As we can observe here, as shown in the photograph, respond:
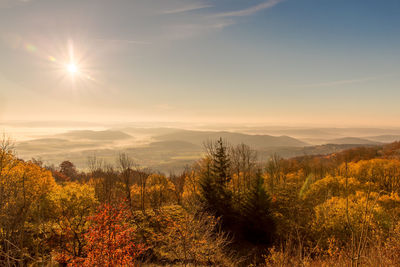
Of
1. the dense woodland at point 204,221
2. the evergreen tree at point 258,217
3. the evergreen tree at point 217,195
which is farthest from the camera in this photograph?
the evergreen tree at point 217,195

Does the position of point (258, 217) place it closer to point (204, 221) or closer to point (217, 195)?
point (217, 195)

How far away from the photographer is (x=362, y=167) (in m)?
53.6

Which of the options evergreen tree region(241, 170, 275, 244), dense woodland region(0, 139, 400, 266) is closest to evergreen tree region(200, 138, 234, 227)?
dense woodland region(0, 139, 400, 266)

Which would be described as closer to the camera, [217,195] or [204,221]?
[204,221]

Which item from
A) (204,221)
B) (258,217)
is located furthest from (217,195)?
(204,221)

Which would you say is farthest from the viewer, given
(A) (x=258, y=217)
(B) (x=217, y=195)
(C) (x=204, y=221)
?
(B) (x=217, y=195)

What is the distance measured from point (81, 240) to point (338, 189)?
47.7 m

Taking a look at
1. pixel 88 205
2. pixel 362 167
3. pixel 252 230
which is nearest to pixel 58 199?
pixel 88 205

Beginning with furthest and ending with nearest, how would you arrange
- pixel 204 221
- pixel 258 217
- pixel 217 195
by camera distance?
1. pixel 217 195
2. pixel 258 217
3. pixel 204 221

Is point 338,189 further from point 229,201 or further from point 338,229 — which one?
point 229,201

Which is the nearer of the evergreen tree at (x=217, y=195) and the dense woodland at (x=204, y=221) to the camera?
the dense woodland at (x=204, y=221)

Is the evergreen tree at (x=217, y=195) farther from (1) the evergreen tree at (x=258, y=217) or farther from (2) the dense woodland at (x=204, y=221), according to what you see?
(1) the evergreen tree at (x=258, y=217)

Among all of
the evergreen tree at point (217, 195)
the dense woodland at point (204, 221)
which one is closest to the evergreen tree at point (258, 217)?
the dense woodland at point (204, 221)

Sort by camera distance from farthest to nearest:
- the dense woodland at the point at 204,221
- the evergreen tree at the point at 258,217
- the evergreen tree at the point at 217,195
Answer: the evergreen tree at the point at 217,195 → the evergreen tree at the point at 258,217 → the dense woodland at the point at 204,221
